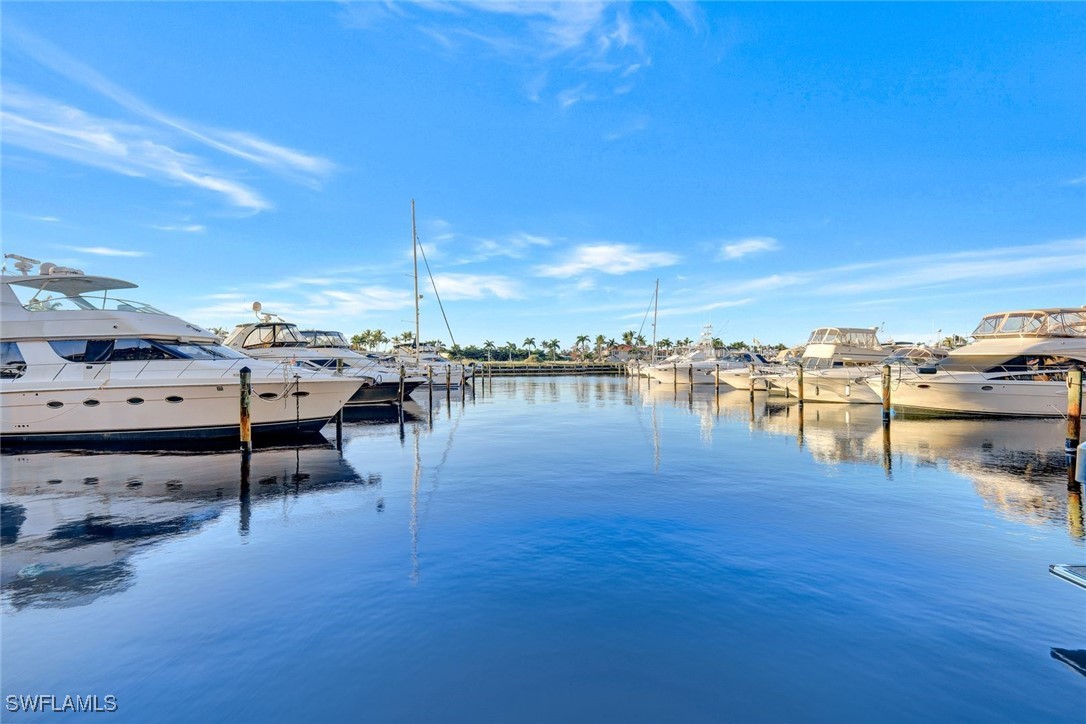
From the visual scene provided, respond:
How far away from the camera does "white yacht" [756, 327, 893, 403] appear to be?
3328 cm

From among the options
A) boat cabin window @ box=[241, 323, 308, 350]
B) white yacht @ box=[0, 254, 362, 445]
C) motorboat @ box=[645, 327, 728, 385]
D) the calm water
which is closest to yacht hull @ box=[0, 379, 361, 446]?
white yacht @ box=[0, 254, 362, 445]

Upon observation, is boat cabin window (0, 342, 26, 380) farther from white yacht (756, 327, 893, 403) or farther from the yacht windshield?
white yacht (756, 327, 893, 403)

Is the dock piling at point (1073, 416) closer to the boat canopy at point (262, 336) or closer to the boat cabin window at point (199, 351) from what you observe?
the boat cabin window at point (199, 351)

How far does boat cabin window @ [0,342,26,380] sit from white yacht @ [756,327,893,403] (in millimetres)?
37594

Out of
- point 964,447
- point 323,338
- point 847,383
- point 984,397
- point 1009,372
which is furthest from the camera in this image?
point 323,338

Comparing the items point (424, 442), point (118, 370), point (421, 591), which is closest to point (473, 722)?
point (421, 591)

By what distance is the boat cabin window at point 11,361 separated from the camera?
17.0 m

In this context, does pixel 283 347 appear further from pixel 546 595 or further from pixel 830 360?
pixel 830 360

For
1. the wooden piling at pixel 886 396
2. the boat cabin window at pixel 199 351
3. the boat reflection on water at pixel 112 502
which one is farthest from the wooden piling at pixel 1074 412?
the boat cabin window at pixel 199 351

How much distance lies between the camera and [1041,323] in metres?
25.7

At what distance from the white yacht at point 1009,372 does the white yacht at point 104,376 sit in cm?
2902

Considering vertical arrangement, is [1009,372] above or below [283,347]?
below

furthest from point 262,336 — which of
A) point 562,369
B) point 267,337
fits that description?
point 562,369

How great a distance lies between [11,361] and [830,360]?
41565 millimetres
